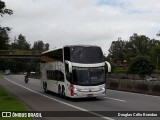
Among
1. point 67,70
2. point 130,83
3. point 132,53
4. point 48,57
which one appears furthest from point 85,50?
point 132,53

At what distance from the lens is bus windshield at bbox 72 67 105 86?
1025 inches

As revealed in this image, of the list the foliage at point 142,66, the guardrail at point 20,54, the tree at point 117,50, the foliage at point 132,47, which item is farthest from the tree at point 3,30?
the tree at point 117,50

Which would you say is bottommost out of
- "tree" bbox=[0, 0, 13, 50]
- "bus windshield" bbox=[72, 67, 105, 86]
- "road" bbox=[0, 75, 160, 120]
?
"road" bbox=[0, 75, 160, 120]

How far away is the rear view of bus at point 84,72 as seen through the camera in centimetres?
2603

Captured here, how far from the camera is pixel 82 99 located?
28.6 meters

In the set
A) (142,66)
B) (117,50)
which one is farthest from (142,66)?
(117,50)

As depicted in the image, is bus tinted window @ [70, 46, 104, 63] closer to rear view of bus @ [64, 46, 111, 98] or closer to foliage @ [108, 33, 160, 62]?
rear view of bus @ [64, 46, 111, 98]

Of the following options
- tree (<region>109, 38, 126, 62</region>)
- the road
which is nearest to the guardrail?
tree (<region>109, 38, 126, 62</region>)

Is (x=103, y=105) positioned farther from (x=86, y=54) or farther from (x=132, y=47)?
(x=132, y=47)

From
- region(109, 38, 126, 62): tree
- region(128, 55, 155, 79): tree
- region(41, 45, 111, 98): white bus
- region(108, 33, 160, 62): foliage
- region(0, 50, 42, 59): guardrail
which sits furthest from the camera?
region(109, 38, 126, 62): tree

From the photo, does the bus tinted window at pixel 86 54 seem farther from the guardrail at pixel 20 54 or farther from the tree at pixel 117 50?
the tree at pixel 117 50

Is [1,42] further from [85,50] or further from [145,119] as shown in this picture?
[145,119]

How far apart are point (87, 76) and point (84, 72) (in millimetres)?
327

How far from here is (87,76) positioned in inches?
1029
